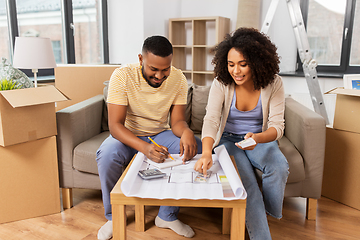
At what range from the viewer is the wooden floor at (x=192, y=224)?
1.52 meters

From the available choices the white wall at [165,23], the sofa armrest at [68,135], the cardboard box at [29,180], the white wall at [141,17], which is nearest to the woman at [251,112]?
the sofa armrest at [68,135]

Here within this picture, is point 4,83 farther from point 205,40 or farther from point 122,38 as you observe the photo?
point 205,40

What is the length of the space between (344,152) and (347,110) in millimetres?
247

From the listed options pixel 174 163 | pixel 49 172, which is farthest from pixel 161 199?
pixel 49 172

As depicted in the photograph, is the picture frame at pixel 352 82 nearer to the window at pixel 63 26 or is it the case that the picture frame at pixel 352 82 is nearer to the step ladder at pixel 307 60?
the step ladder at pixel 307 60

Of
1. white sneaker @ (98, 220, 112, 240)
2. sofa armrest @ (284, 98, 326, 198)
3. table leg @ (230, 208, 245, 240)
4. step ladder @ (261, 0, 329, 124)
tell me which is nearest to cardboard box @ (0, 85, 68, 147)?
white sneaker @ (98, 220, 112, 240)

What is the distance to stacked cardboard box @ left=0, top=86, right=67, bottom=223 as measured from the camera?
146 centimetres

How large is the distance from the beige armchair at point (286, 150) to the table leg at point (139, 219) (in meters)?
0.31

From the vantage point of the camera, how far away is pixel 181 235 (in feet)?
4.99

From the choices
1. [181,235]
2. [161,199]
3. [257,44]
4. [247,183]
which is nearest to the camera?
[161,199]

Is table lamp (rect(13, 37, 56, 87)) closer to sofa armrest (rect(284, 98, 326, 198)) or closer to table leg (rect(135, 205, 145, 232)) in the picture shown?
table leg (rect(135, 205, 145, 232))

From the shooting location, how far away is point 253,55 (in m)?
1.41

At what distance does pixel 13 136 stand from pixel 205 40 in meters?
2.61

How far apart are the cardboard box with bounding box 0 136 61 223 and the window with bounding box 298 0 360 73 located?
268 cm
